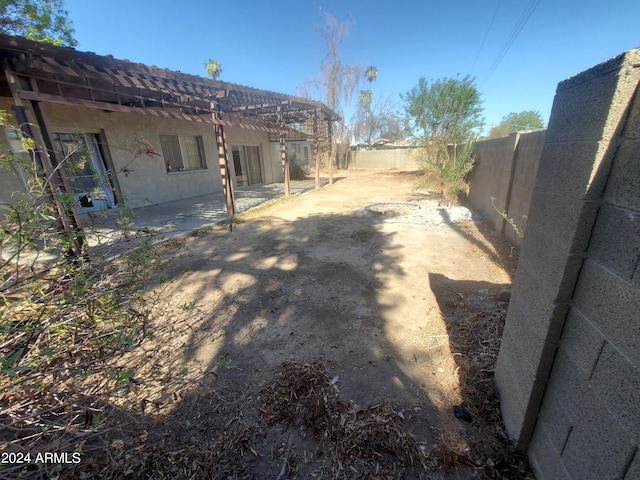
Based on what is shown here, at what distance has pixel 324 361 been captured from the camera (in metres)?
2.10

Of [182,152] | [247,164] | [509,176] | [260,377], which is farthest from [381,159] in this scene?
[260,377]

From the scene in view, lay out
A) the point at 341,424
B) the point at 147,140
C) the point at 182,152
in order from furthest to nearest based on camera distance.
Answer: the point at 182,152
the point at 147,140
the point at 341,424

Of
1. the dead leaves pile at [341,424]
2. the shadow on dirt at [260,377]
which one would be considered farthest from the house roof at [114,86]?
the dead leaves pile at [341,424]

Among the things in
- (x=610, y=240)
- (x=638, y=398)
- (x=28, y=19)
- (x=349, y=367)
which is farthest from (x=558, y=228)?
(x=28, y=19)

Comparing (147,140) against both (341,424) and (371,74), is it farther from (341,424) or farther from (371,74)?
(371,74)

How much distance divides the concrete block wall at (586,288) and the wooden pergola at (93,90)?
2.36 meters

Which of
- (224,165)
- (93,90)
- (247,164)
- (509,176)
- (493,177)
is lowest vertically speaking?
(493,177)

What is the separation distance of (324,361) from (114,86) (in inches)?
235

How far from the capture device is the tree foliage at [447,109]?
1430cm

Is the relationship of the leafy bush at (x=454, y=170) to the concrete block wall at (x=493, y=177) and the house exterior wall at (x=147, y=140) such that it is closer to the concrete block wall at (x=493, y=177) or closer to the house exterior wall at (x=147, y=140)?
the concrete block wall at (x=493, y=177)

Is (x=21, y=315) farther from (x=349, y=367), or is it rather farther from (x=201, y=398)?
(x=349, y=367)

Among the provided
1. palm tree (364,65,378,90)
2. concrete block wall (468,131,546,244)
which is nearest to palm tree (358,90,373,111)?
palm tree (364,65,378,90)

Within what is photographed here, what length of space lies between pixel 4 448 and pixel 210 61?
29465 millimetres

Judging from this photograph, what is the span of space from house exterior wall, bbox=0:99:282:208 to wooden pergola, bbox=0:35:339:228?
96 centimetres
